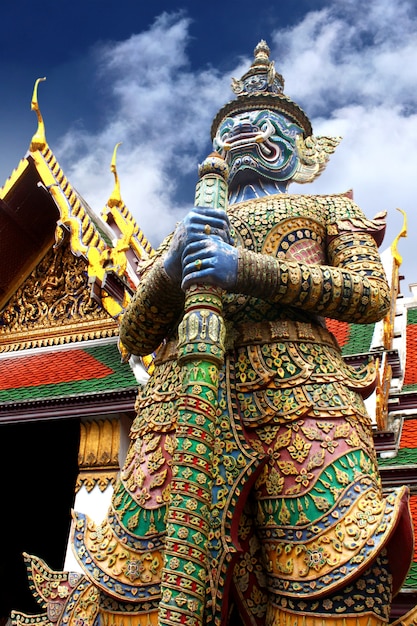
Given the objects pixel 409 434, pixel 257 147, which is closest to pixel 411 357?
pixel 409 434

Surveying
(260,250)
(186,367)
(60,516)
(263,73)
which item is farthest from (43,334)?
(186,367)

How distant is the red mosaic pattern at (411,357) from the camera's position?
559 cm

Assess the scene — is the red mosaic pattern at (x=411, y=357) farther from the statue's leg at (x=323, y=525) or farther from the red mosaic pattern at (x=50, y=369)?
the statue's leg at (x=323, y=525)

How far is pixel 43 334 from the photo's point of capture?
584 cm

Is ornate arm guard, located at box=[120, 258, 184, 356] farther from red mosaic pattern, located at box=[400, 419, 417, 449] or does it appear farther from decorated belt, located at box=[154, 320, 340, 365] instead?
red mosaic pattern, located at box=[400, 419, 417, 449]

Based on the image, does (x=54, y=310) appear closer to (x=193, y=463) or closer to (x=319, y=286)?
(x=319, y=286)

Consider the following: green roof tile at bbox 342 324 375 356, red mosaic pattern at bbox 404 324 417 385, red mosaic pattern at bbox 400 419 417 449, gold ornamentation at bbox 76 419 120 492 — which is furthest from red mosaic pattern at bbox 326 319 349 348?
gold ornamentation at bbox 76 419 120 492

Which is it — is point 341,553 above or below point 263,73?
below

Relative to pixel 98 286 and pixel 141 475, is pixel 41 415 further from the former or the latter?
pixel 141 475

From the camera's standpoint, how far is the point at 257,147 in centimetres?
307

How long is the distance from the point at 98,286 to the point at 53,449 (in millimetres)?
1407

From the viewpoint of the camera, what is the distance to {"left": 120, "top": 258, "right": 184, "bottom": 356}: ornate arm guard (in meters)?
2.62

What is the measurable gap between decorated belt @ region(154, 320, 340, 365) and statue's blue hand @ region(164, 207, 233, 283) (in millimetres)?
297

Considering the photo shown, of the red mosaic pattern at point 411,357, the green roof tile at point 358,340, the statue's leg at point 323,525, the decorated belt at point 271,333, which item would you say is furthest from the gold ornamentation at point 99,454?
the red mosaic pattern at point 411,357
